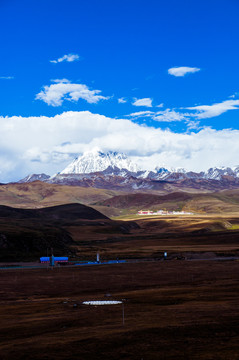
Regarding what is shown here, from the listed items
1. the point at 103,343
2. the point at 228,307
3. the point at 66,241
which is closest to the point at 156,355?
the point at 103,343

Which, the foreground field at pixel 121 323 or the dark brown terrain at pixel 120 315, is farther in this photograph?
the dark brown terrain at pixel 120 315

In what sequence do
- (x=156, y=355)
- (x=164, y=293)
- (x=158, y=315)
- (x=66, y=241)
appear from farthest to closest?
(x=66, y=241)
(x=164, y=293)
(x=158, y=315)
(x=156, y=355)

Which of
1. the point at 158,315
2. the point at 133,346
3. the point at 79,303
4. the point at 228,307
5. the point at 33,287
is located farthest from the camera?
the point at 33,287

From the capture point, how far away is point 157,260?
11488cm

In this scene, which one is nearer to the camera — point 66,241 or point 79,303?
point 79,303

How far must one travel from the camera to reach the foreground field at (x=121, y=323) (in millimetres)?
27844

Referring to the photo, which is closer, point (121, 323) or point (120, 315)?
point (121, 323)

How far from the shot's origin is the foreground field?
27.8 meters

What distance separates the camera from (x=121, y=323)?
117 feet

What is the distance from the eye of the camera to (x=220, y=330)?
32125 mm

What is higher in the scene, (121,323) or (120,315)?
(121,323)

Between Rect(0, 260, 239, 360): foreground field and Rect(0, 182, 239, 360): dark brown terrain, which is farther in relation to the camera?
Rect(0, 182, 239, 360): dark brown terrain

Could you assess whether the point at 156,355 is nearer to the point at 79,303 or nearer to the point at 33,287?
the point at 79,303

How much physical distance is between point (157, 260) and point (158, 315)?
251ft
